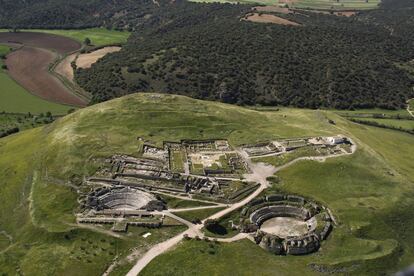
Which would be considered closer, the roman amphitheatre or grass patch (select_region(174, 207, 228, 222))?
the roman amphitheatre

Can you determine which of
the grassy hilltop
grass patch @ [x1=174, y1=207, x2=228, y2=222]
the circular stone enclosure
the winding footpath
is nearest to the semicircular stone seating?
the winding footpath

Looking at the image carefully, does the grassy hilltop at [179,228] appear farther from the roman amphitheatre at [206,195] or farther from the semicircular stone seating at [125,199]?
the semicircular stone seating at [125,199]

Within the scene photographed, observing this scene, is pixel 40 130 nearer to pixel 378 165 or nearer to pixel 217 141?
pixel 217 141

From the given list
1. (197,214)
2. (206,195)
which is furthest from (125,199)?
(206,195)

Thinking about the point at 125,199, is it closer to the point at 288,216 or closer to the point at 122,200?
the point at 122,200

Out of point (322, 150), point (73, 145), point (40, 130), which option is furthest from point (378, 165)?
point (40, 130)

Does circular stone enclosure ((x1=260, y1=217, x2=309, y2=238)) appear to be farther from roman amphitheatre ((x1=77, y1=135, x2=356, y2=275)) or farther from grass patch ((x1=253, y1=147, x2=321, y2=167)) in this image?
grass patch ((x1=253, y1=147, x2=321, y2=167))

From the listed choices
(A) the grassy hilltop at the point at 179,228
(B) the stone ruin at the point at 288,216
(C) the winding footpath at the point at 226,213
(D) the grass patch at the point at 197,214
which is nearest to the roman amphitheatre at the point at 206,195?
(B) the stone ruin at the point at 288,216
